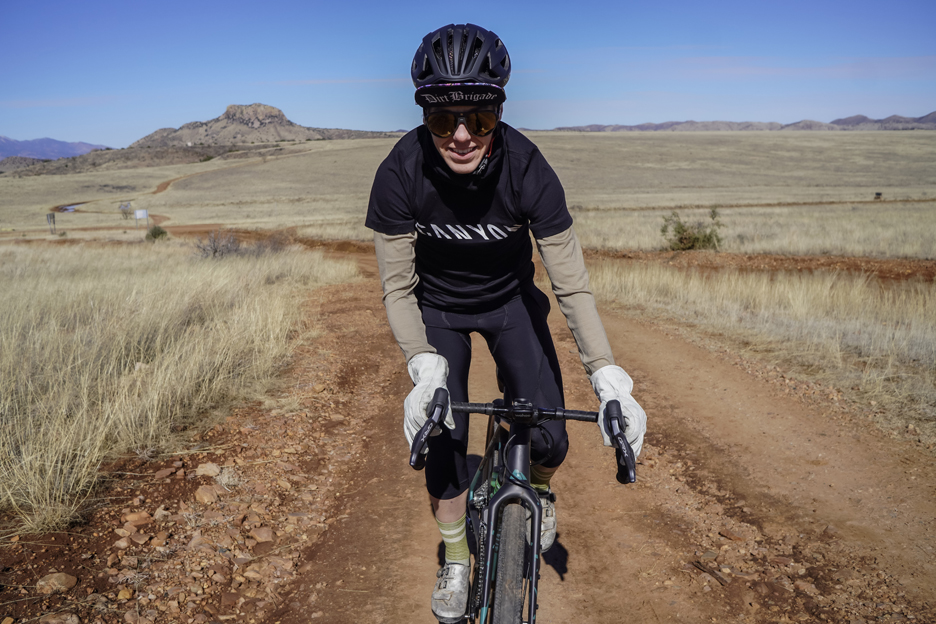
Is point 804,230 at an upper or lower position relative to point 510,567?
lower

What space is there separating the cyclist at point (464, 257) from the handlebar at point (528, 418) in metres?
0.23

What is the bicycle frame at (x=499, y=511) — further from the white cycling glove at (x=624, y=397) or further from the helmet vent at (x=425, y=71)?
the helmet vent at (x=425, y=71)

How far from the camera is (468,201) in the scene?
2611 mm

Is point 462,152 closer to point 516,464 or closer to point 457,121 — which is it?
point 457,121

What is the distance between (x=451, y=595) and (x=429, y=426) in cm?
108

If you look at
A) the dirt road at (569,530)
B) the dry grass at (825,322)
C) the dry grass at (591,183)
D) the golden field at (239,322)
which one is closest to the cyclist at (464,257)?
the dirt road at (569,530)

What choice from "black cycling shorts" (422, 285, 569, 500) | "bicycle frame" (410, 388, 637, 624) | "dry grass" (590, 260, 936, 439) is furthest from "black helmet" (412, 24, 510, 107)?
Answer: "dry grass" (590, 260, 936, 439)

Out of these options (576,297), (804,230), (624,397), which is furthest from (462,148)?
(804,230)

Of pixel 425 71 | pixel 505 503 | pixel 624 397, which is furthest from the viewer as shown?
pixel 425 71

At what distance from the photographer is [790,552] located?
3.37 meters

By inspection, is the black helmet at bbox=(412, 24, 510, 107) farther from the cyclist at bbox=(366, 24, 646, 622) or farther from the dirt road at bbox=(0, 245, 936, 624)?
the dirt road at bbox=(0, 245, 936, 624)

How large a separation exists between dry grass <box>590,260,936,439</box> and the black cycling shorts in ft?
12.3

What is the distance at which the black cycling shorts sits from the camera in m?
2.63

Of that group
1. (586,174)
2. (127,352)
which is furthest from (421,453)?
(586,174)
